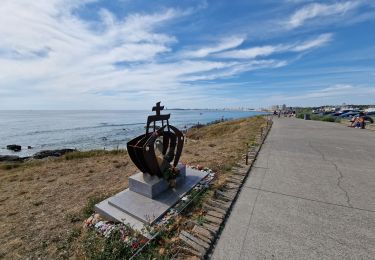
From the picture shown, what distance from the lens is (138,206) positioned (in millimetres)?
4648

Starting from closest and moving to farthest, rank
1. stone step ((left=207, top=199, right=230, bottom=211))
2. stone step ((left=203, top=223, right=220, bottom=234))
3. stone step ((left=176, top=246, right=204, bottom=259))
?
stone step ((left=176, top=246, right=204, bottom=259)) → stone step ((left=203, top=223, right=220, bottom=234)) → stone step ((left=207, top=199, right=230, bottom=211))

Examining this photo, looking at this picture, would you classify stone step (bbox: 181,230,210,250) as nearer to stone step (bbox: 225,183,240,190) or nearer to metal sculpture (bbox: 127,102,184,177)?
metal sculpture (bbox: 127,102,184,177)

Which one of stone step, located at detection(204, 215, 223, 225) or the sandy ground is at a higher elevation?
stone step, located at detection(204, 215, 223, 225)

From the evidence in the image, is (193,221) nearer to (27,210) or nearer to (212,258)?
(212,258)

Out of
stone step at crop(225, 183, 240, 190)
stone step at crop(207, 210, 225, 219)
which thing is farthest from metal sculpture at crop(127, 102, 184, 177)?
stone step at crop(207, 210, 225, 219)

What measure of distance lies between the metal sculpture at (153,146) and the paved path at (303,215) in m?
2.02

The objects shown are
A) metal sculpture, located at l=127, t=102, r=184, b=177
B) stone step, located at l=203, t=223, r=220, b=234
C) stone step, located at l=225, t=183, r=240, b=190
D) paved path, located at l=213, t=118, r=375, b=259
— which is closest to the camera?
paved path, located at l=213, t=118, r=375, b=259

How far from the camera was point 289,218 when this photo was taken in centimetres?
418

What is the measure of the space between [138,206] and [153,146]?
1.37 metres

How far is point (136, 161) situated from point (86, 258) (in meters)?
2.21

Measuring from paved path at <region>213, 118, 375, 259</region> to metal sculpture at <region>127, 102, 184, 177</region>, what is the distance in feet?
6.64

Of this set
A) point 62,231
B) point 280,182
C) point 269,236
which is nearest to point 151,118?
point 62,231

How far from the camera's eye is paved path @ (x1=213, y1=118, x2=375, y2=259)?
3.33m

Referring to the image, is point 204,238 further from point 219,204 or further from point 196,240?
point 219,204
